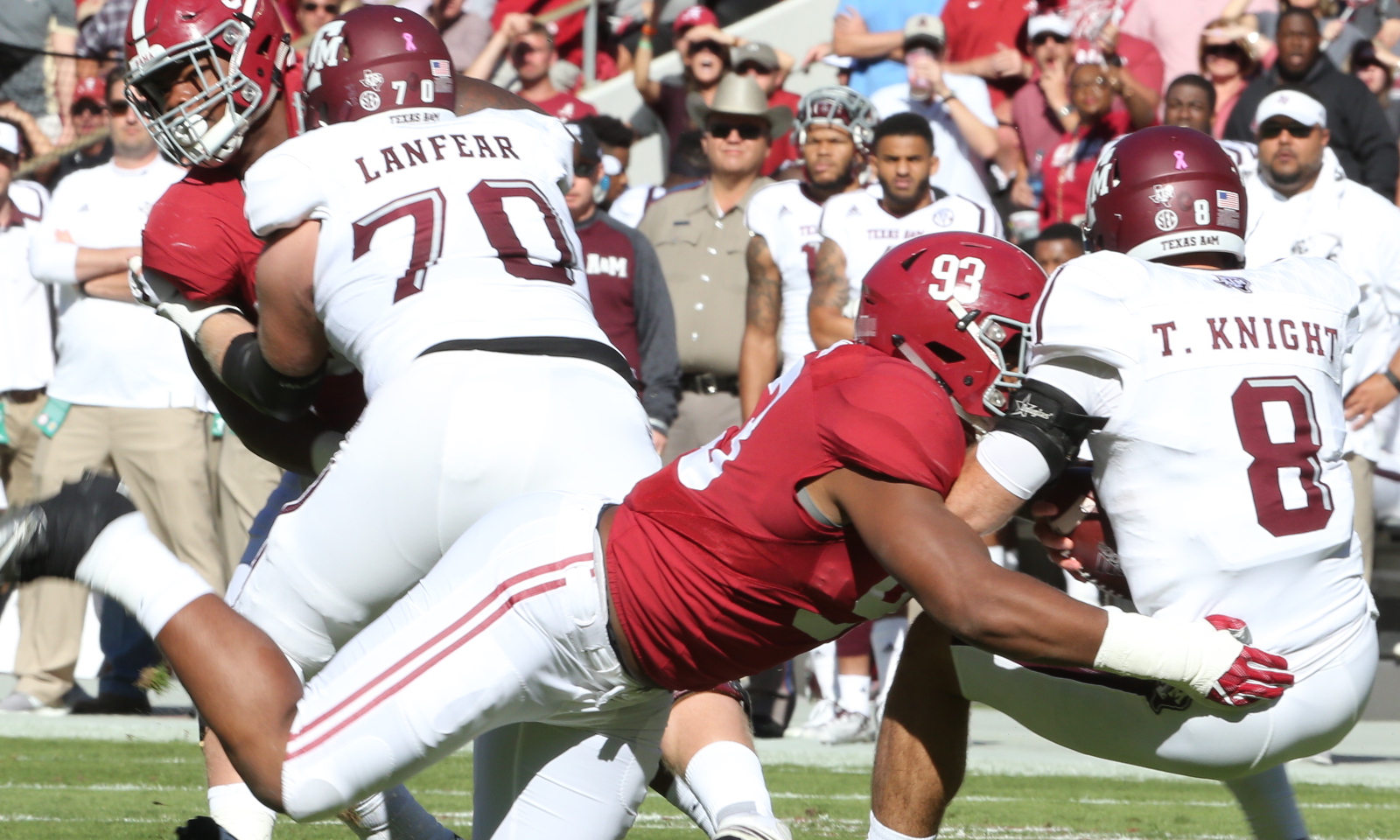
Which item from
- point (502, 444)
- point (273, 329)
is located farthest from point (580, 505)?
point (273, 329)

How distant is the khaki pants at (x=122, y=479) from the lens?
764 centimetres

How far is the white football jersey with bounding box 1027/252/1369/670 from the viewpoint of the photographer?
3711 mm

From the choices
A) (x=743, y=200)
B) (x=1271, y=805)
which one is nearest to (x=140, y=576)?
(x=1271, y=805)

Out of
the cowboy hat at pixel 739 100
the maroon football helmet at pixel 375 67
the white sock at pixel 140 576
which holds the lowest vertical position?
the cowboy hat at pixel 739 100

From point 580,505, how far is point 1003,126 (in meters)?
7.55

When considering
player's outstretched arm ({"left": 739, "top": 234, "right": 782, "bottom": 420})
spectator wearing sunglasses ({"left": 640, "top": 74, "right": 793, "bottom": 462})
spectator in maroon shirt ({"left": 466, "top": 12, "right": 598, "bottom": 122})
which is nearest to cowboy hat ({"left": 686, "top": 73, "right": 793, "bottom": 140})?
spectator wearing sunglasses ({"left": 640, "top": 74, "right": 793, "bottom": 462})

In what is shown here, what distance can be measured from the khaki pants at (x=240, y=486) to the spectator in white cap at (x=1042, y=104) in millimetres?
4480

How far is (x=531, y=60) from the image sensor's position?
→ 421 inches

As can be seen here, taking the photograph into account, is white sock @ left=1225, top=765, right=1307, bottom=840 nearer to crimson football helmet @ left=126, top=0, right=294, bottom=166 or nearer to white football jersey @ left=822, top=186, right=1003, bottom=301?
crimson football helmet @ left=126, top=0, right=294, bottom=166

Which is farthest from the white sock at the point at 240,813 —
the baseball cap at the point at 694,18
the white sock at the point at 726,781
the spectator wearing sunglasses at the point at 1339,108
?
the baseball cap at the point at 694,18

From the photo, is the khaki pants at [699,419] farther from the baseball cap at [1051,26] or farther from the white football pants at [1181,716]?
the white football pants at [1181,716]

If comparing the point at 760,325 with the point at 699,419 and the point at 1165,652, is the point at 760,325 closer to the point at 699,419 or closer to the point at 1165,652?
the point at 699,419

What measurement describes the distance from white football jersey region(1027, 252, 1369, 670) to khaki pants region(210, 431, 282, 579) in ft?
15.8

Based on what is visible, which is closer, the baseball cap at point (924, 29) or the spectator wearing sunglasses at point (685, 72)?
the baseball cap at point (924, 29)
